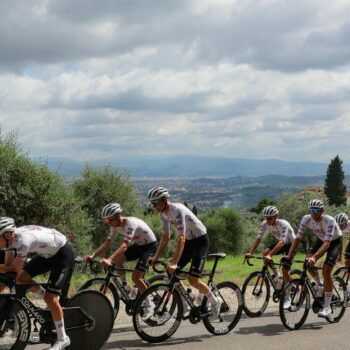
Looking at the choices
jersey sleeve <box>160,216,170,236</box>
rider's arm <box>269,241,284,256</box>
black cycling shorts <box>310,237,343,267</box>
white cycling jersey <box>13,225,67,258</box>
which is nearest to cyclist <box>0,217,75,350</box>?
white cycling jersey <box>13,225,67,258</box>

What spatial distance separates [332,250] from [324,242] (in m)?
0.53

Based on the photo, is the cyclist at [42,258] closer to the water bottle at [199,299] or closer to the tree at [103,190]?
the water bottle at [199,299]

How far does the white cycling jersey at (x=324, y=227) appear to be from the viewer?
10091 mm

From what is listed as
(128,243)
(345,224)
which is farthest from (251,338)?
(345,224)

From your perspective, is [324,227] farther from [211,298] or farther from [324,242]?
[211,298]

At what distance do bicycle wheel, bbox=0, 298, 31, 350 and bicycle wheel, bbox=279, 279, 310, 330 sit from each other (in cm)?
450

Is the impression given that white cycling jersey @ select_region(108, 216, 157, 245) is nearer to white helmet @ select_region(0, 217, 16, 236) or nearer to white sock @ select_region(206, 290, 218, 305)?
white sock @ select_region(206, 290, 218, 305)

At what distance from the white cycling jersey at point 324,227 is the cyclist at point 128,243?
2959 millimetres

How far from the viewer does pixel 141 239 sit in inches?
379

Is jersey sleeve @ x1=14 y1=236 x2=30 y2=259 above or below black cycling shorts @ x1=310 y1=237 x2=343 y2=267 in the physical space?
above

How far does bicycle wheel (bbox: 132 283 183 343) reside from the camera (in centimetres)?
819

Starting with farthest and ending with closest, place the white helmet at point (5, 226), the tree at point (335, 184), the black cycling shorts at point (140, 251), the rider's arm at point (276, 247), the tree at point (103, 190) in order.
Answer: the tree at point (335, 184)
the tree at point (103, 190)
the rider's arm at point (276, 247)
the black cycling shorts at point (140, 251)
the white helmet at point (5, 226)

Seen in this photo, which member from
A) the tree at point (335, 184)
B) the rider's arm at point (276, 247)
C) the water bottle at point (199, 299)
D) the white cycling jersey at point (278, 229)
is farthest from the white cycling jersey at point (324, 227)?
the tree at point (335, 184)

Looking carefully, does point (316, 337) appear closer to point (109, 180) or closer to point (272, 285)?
point (272, 285)
